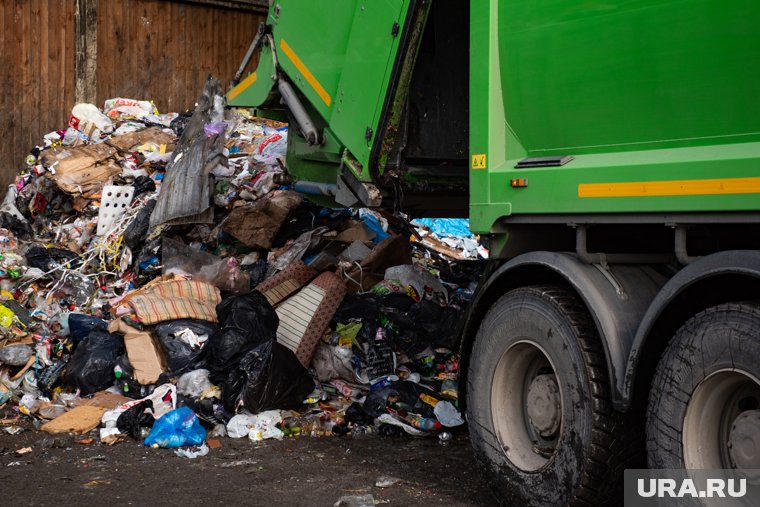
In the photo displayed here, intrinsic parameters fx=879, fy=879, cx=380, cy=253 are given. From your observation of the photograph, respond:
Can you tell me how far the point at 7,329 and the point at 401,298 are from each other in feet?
9.29

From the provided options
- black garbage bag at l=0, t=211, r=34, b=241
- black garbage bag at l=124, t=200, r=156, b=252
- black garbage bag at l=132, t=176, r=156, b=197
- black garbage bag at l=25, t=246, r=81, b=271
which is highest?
black garbage bag at l=132, t=176, r=156, b=197

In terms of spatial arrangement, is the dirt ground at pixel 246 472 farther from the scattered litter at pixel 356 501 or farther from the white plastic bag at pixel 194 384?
the white plastic bag at pixel 194 384

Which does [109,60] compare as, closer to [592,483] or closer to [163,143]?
[163,143]

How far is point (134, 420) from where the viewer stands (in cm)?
498

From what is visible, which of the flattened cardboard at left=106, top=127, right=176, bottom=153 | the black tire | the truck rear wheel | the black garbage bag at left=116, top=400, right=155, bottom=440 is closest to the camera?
the truck rear wheel

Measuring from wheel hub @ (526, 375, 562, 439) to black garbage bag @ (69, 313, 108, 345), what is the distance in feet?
11.6

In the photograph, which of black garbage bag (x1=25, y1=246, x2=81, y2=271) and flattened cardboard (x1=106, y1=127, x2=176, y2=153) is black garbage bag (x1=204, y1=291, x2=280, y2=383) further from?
flattened cardboard (x1=106, y1=127, x2=176, y2=153)

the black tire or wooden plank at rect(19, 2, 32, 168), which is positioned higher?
wooden plank at rect(19, 2, 32, 168)

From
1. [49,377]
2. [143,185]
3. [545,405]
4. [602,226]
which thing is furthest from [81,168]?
[602,226]

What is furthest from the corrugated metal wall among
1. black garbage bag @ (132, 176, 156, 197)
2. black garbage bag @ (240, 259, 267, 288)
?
black garbage bag @ (240, 259, 267, 288)

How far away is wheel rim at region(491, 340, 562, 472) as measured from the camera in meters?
3.41

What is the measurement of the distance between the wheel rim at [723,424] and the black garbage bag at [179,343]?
Answer: 3493mm

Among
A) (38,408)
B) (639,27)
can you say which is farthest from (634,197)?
(38,408)

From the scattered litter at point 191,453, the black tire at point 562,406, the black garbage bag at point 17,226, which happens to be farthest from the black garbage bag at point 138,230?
Result: the black tire at point 562,406
